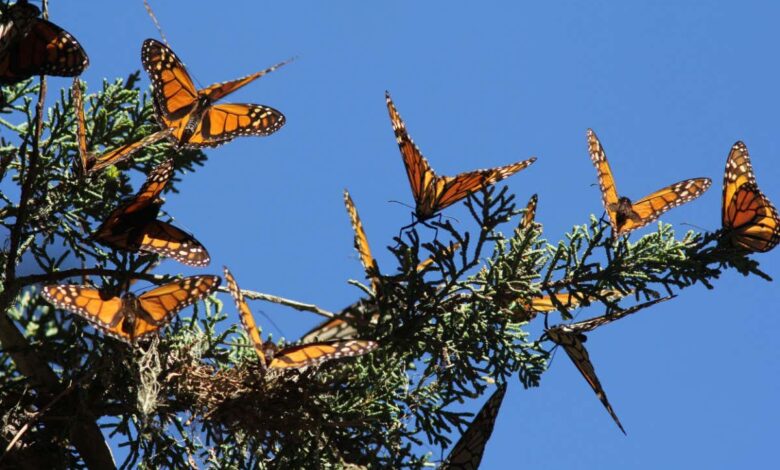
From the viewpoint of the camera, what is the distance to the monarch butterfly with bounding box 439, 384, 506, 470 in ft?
19.2

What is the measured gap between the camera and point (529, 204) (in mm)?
5766

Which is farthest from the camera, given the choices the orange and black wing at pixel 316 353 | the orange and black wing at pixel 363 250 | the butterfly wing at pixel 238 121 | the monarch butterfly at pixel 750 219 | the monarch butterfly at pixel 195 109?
the butterfly wing at pixel 238 121

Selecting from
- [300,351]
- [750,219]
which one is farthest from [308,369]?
[750,219]

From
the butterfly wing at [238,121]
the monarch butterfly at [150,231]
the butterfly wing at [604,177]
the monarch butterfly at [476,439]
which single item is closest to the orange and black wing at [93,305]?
the monarch butterfly at [150,231]

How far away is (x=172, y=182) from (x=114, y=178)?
0.56 m

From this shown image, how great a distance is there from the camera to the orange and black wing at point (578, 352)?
5.48 metres

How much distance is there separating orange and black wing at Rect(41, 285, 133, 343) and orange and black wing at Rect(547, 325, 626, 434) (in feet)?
7.29

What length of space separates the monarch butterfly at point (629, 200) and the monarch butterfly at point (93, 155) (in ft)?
8.29

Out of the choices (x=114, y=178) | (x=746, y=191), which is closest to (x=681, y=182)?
(x=746, y=191)

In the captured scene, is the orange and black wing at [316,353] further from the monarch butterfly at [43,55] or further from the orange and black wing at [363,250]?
the monarch butterfly at [43,55]

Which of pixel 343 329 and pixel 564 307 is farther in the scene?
pixel 343 329

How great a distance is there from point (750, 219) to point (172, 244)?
3218 millimetres

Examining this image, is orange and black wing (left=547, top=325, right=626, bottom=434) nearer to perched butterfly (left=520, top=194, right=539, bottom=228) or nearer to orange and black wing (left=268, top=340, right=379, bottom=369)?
perched butterfly (left=520, top=194, right=539, bottom=228)

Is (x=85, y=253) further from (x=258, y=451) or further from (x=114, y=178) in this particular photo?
(x=258, y=451)
